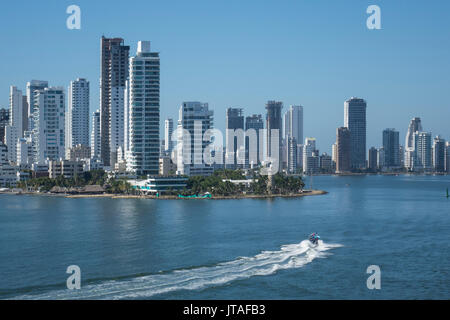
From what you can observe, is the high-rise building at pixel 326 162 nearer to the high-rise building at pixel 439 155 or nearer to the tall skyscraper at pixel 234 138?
the tall skyscraper at pixel 234 138

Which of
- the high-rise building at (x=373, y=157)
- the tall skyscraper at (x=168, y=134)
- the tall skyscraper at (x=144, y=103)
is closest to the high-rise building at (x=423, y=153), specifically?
the high-rise building at (x=373, y=157)

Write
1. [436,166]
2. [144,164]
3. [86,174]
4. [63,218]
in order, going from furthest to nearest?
[436,166], [86,174], [144,164], [63,218]

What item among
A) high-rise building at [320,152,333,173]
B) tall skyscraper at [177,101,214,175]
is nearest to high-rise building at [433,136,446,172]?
high-rise building at [320,152,333,173]

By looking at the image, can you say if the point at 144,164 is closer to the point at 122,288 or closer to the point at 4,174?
the point at 4,174

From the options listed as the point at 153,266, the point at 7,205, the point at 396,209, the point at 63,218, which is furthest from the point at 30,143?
the point at 153,266

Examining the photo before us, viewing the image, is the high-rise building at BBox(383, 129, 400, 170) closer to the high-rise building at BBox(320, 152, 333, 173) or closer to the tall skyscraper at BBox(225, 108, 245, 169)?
the high-rise building at BBox(320, 152, 333, 173)
